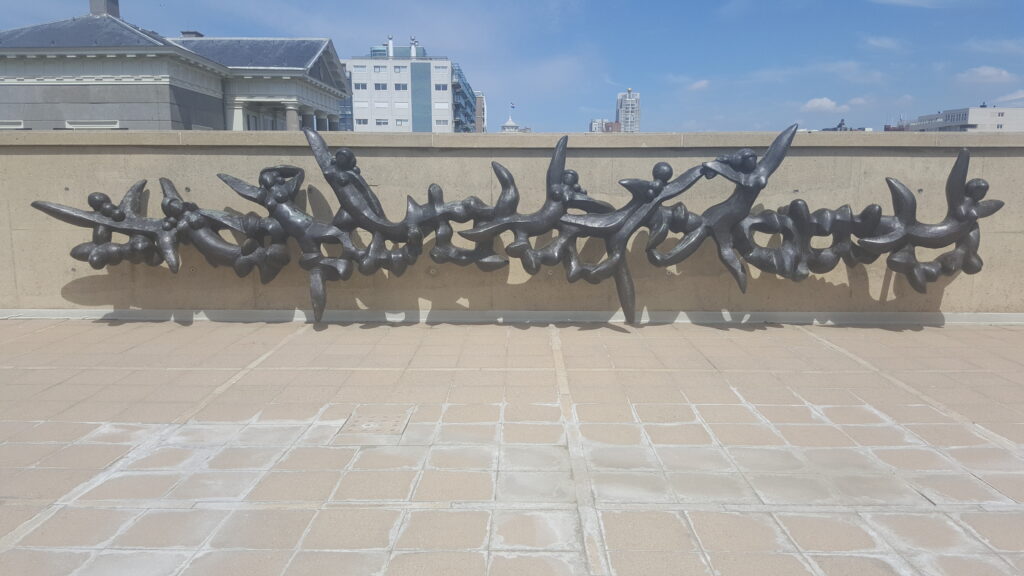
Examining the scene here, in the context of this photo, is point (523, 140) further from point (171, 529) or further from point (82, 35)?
point (82, 35)

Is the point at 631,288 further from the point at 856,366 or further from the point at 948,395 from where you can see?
the point at 948,395

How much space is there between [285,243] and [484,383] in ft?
10.8

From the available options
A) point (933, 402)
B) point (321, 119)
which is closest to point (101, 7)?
point (321, 119)

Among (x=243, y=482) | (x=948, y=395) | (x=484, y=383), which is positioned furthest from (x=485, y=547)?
(x=948, y=395)

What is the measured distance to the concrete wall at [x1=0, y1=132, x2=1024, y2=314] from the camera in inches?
306

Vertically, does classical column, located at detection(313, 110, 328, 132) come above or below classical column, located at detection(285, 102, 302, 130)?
above

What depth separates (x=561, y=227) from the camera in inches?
284

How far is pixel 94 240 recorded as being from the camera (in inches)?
299

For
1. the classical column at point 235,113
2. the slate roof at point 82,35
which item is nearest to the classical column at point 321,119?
the classical column at point 235,113

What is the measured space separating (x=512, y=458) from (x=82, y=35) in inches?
1363

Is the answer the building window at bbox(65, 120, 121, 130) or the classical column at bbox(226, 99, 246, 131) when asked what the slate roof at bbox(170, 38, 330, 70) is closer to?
the classical column at bbox(226, 99, 246, 131)

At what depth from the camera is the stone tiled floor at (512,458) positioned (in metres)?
3.22

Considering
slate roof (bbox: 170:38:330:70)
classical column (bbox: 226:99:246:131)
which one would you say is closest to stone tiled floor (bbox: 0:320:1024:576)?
classical column (bbox: 226:99:246:131)

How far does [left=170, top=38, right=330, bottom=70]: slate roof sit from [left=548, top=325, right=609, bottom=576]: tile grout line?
124 ft
